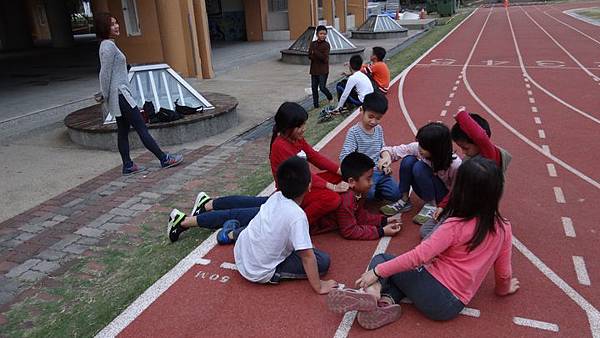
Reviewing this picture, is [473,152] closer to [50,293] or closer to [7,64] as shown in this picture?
[50,293]

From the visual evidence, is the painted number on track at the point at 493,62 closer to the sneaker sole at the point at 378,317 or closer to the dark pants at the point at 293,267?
the dark pants at the point at 293,267

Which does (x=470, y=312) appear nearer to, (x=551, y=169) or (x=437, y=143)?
(x=437, y=143)

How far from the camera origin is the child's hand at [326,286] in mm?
3580

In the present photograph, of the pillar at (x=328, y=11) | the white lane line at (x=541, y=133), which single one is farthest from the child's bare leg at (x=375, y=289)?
the pillar at (x=328, y=11)

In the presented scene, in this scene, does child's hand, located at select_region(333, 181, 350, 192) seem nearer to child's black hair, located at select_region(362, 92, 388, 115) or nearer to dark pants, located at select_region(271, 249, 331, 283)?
dark pants, located at select_region(271, 249, 331, 283)

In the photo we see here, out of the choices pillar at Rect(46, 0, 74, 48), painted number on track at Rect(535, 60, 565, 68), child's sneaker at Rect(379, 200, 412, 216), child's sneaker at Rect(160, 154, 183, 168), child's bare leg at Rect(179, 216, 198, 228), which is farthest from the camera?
pillar at Rect(46, 0, 74, 48)

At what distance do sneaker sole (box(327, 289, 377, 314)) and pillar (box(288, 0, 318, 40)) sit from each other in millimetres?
24125

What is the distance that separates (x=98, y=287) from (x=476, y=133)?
11.1 ft

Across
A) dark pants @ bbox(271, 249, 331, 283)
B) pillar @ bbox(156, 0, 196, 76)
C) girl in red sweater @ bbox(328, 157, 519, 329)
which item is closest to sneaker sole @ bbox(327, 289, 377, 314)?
girl in red sweater @ bbox(328, 157, 519, 329)

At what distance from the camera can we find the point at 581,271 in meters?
3.79

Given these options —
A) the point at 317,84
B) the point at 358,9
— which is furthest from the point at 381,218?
the point at 358,9

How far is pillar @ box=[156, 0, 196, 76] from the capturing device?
44.8 feet

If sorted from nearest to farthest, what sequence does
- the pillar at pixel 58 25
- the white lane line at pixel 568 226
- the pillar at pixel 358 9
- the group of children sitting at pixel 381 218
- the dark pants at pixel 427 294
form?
1. the group of children sitting at pixel 381 218
2. the dark pants at pixel 427 294
3. the white lane line at pixel 568 226
4. the pillar at pixel 58 25
5. the pillar at pixel 358 9

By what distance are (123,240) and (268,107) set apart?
616 centimetres
